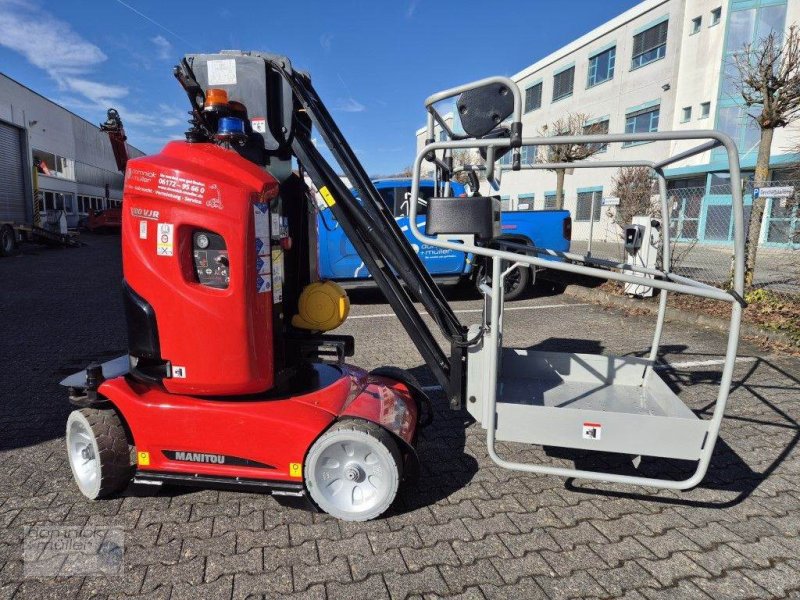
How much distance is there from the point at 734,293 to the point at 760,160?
7467 mm

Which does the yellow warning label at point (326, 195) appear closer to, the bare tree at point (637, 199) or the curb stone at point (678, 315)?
the curb stone at point (678, 315)

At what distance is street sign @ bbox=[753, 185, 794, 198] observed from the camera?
21.5 ft

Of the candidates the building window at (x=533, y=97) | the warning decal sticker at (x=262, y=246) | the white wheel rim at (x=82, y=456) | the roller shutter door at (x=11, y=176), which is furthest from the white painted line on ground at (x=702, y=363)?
the building window at (x=533, y=97)

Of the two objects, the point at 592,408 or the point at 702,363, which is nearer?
the point at 592,408

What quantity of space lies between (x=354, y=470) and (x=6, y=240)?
20.0 meters

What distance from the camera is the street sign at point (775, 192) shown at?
6.56m

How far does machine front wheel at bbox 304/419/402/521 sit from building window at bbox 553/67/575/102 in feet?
96.1

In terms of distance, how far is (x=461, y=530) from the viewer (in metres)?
2.54

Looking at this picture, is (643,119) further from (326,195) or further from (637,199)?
(326,195)

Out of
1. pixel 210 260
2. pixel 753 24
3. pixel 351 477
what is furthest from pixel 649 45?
pixel 351 477

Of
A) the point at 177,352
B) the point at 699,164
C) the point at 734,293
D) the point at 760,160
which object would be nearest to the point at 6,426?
the point at 177,352

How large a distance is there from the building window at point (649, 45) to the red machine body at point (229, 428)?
968 inches

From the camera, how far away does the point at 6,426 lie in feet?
12.1

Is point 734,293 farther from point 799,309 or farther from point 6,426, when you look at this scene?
point 799,309
